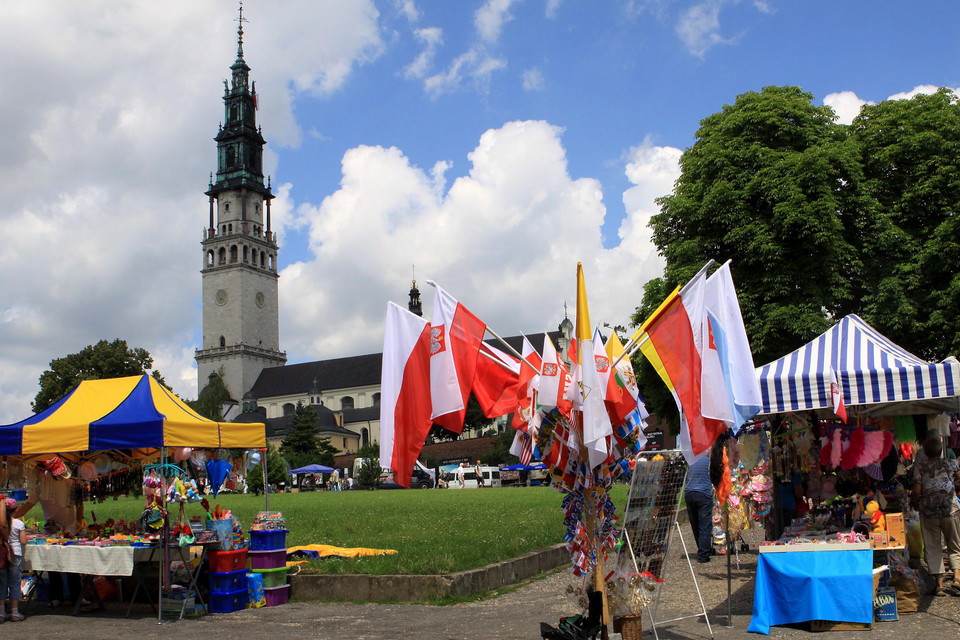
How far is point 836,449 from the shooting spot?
10250 mm

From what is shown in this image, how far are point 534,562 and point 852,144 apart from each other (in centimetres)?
1927

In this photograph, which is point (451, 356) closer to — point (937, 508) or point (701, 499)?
point (937, 508)

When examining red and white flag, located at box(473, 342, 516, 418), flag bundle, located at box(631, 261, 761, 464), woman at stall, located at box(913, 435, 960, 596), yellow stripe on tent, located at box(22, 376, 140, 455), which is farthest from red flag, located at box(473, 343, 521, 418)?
yellow stripe on tent, located at box(22, 376, 140, 455)

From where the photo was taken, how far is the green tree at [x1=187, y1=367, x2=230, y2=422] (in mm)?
117738

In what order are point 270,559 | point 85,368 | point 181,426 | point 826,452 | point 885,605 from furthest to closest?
point 85,368, point 270,559, point 181,426, point 826,452, point 885,605

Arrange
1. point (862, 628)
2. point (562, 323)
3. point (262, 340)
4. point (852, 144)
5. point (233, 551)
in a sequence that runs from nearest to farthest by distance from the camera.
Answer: point (862, 628)
point (233, 551)
point (852, 144)
point (562, 323)
point (262, 340)

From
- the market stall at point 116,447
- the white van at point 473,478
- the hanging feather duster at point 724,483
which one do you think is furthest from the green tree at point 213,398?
the hanging feather duster at point 724,483

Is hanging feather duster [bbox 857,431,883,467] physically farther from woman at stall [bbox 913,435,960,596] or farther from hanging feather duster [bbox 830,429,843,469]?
woman at stall [bbox 913,435,960,596]

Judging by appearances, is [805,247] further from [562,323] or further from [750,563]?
[562,323]

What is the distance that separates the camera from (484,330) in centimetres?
743

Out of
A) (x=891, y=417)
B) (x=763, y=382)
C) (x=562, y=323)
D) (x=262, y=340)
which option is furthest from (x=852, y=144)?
(x=262, y=340)

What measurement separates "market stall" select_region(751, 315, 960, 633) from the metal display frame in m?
1.26

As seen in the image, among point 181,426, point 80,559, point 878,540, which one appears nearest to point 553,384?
point 878,540

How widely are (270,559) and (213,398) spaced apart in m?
120
